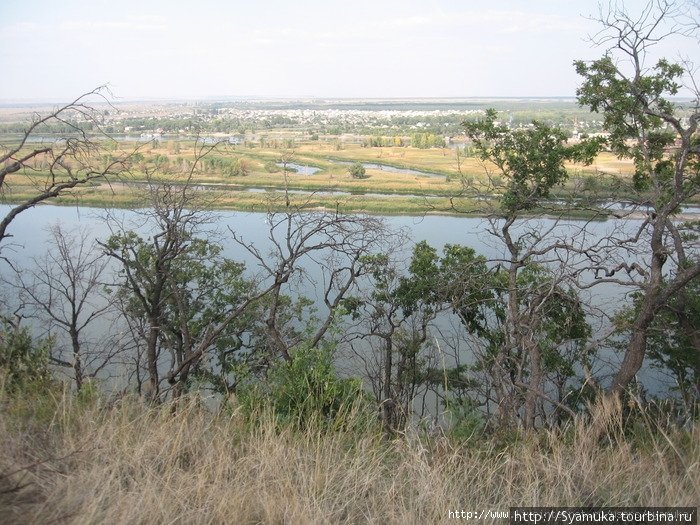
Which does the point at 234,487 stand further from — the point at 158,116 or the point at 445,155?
the point at 445,155

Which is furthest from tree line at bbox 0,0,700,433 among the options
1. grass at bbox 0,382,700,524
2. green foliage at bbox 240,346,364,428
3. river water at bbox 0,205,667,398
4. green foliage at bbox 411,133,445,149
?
green foliage at bbox 411,133,445,149

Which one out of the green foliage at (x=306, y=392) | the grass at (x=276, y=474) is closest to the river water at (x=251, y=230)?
the green foliage at (x=306, y=392)

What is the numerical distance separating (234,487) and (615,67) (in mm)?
7717

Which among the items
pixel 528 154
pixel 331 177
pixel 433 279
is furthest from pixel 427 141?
pixel 528 154

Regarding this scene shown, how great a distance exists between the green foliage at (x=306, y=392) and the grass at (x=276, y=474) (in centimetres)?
54

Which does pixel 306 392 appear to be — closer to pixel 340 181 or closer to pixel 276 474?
pixel 276 474

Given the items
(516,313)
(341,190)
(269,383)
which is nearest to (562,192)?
(516,313)

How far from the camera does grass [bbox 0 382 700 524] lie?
7.80 feet

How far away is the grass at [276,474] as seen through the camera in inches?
93.6

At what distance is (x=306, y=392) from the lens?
436 centimetres

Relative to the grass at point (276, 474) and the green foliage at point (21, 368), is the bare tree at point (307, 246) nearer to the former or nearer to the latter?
the green foliage at point (21, 368)

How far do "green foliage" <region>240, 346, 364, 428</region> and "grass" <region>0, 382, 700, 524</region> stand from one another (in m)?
0.54

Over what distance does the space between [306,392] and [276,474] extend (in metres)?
1.61

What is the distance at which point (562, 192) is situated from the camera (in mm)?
11312
